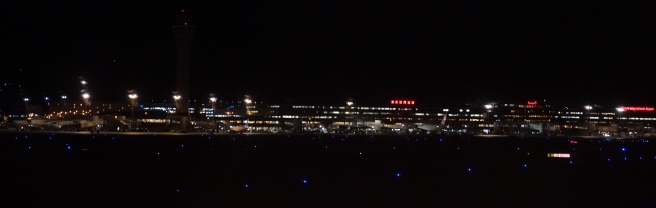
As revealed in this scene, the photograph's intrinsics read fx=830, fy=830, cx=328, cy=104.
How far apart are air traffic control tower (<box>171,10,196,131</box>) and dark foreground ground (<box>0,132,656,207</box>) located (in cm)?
10269

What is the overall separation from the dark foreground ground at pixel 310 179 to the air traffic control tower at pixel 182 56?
10269 cm

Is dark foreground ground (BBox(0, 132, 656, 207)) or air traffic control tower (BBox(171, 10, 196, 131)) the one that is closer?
dark foreground ground (BBox(0, 132, 656, 207))

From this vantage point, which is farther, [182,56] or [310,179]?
[182,56]

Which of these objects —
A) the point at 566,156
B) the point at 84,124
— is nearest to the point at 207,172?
the point at 566,156

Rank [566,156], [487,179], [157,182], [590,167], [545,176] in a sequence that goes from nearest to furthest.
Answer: [157,182] < [487,179] < [545,176] < [590,167] < [566,156]

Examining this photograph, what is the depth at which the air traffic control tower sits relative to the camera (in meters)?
167

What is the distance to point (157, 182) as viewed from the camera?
40375 mm

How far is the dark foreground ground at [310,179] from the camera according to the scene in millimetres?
34594

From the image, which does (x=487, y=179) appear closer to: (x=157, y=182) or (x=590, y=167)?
(x=590, y=167)

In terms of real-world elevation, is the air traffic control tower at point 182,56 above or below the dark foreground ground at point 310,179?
above

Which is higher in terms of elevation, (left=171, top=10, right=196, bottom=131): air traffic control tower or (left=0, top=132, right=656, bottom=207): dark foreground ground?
(left=171, top=10, right=196, bottom=131): air traffic control tower

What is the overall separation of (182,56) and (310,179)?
445 feet

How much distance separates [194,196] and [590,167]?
31.1 meters

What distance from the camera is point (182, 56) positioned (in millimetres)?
174375
